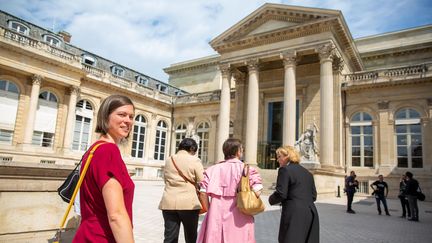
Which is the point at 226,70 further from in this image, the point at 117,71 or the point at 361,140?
the point at 117,71

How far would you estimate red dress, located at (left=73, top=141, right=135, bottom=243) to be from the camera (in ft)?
5.55

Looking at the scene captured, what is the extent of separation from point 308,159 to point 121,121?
55.9ft

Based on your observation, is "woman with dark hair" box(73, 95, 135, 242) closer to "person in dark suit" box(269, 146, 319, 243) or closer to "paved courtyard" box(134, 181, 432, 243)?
"person in dark suit" box(269, 146, 319, 243)

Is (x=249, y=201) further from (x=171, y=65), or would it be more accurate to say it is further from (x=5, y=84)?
(x=171, y=65)

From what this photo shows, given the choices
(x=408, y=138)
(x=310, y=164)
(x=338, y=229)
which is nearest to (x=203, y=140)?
(x=310, y=164)

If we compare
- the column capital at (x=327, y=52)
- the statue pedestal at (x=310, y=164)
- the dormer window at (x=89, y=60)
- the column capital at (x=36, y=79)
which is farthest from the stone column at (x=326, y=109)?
the column capital at (x=36, y=79)

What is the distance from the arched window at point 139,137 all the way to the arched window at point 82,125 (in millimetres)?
4698

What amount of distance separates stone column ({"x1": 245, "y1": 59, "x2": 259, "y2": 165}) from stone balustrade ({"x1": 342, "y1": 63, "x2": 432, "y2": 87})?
23.5 ft

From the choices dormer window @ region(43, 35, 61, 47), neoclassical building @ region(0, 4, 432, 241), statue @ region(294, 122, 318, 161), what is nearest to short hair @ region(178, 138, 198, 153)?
neoclassical building @ region(0, 4, 432, 241)

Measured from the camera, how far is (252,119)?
22656 millimetres

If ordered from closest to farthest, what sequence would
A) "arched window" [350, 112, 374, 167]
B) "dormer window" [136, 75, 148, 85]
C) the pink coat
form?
1. the pink coat
2. "arched window" [350, 112, 374, 167]
3. "dormer window" [136, 75, 148, 85]

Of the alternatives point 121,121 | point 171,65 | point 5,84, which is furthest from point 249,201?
point 171,65

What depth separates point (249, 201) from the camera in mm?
3412

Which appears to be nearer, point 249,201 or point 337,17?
point 249,201
